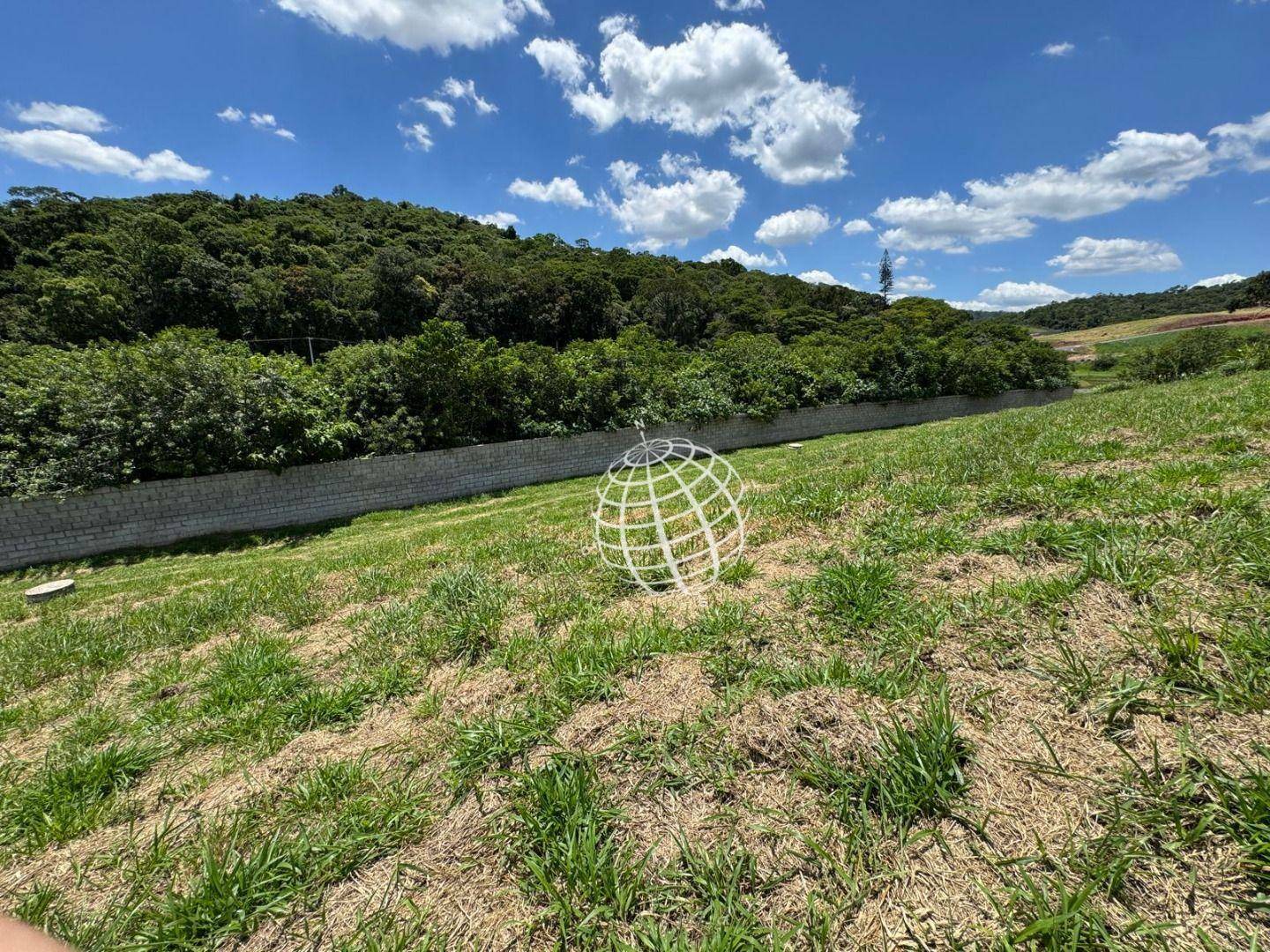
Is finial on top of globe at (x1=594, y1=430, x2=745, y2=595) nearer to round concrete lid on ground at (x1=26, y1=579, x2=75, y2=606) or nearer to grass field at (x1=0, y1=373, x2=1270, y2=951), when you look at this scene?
grass field at (x1=0, y1=373, x2=1270, y2=951)

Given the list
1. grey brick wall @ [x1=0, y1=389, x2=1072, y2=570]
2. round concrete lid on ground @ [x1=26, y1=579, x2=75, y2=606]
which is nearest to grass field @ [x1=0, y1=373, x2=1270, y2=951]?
round concrete lid on ground @ [x1=26, y1=579, x2=75, y2=606]

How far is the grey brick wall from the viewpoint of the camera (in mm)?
9125

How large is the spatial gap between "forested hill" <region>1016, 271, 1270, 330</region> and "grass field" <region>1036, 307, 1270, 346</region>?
3489 mm

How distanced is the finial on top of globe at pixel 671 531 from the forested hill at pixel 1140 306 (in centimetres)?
8433

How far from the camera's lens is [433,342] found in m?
12.8

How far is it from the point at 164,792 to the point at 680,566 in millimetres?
3270

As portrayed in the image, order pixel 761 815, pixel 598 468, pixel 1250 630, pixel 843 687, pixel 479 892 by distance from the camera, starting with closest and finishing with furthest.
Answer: pixel 479 892
pixel 761 815
pixel 1250 630
pixel 843 687
pixel 598 468

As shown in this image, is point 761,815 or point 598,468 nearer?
point 761,815

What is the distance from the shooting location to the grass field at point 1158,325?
4314 centimetres

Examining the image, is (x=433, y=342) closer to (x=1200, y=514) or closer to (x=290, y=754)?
(x=290, y=754)

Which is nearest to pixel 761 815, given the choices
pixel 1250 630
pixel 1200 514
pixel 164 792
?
pixel 1250 630

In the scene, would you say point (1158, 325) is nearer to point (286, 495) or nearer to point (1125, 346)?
point (1125, 346)

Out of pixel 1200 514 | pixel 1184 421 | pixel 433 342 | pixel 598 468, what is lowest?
pixel 598 468

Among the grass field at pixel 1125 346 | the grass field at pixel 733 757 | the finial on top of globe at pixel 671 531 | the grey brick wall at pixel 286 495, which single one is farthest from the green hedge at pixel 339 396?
the grass field at pixel 1125 346
